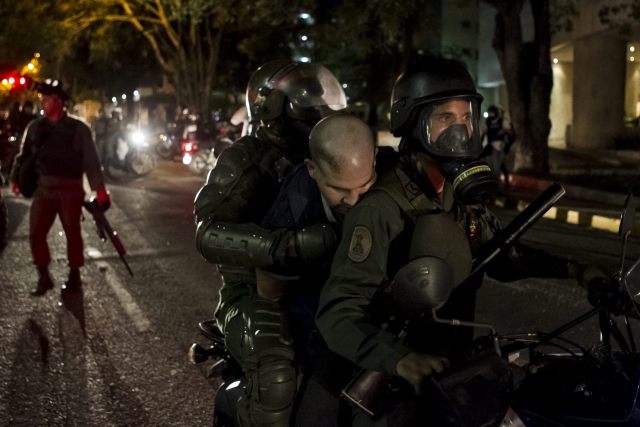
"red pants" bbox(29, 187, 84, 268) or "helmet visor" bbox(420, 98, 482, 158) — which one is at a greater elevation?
"helmet visor" bbox(420, 98, 482, 158)

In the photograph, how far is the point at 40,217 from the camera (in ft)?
24.5

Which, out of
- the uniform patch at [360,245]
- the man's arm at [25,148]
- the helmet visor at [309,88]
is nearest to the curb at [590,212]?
the man's arm at [25,148]

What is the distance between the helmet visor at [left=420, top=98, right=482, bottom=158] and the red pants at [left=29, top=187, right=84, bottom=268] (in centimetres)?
549

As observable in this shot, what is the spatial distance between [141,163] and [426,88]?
1964 centimetres

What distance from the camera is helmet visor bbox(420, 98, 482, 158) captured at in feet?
8.16

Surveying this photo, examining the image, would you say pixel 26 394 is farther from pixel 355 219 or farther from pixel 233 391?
pixel 355 219

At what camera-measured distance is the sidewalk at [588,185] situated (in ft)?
44.6

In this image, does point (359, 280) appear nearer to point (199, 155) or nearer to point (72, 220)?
point (72, 220)

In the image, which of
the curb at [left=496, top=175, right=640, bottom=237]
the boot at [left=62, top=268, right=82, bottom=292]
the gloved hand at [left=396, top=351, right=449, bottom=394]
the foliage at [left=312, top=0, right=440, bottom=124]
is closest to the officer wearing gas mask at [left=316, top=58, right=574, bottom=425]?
the gloved hand at [left=396, top=351, right=449, bottom=394]

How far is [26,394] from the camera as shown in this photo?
516cm

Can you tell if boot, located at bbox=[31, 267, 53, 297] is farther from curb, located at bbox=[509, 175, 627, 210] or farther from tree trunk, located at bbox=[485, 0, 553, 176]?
tree trunk, located at bbox=[485, 0, 553, 176]

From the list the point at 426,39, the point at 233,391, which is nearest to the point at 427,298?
the point at 233,391

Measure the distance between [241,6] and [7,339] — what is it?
2161 cm

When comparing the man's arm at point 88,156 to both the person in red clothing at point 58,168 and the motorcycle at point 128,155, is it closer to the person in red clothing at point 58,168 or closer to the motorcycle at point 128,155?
the person in red clothing at point 58,168
